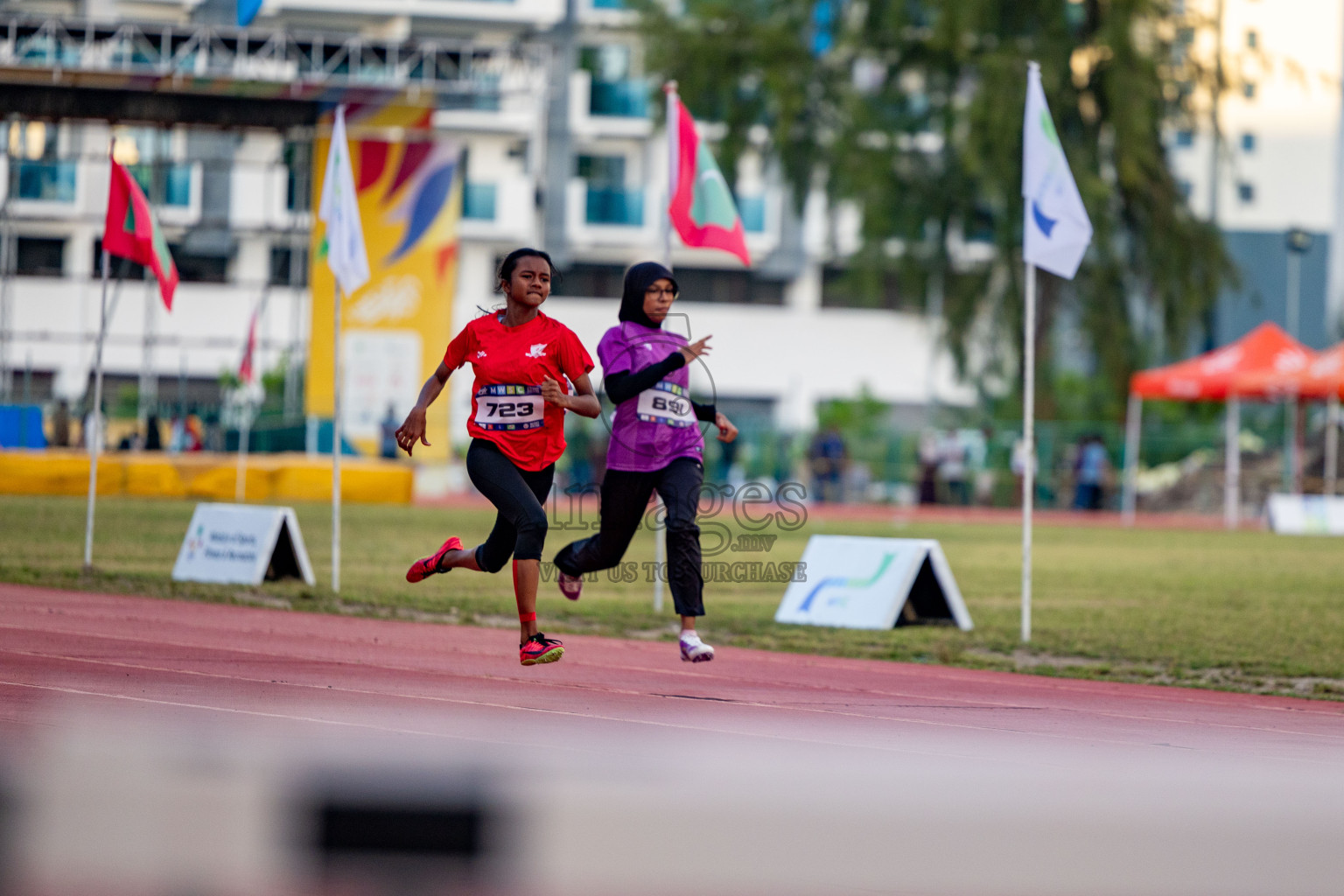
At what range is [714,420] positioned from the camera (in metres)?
9.40

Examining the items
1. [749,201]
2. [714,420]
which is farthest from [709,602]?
[749,201]

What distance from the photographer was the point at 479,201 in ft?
168

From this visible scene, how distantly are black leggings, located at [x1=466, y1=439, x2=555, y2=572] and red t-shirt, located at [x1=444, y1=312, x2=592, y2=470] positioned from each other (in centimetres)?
7

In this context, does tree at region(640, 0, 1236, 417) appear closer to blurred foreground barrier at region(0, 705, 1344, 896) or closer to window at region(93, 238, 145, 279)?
window at region(93, 238, 145, 279)

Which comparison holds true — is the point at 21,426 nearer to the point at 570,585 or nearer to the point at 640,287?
the point at 570,585

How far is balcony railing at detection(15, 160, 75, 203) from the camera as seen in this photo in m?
44.4

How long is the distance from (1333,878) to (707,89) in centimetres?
3328

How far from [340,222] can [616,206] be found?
130 ft

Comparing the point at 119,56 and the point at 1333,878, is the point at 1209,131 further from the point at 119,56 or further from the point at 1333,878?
the point at 1333,878

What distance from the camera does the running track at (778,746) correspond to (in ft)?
15.4

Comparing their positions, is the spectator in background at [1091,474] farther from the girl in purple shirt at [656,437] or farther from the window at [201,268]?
the girl in purple shirt at [656,437]

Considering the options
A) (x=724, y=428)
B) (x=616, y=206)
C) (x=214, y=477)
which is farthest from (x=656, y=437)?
(x=616, y=206)

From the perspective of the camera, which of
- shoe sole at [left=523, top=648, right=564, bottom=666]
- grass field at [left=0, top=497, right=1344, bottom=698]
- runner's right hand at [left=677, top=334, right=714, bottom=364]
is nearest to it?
shoe sole at [left=523, top=648, right=564, bottom=666]

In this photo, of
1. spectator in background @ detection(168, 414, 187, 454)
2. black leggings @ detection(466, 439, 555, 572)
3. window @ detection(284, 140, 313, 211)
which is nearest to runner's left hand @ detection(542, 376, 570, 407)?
black leggings @ detection(466, 439, 555, 572)
